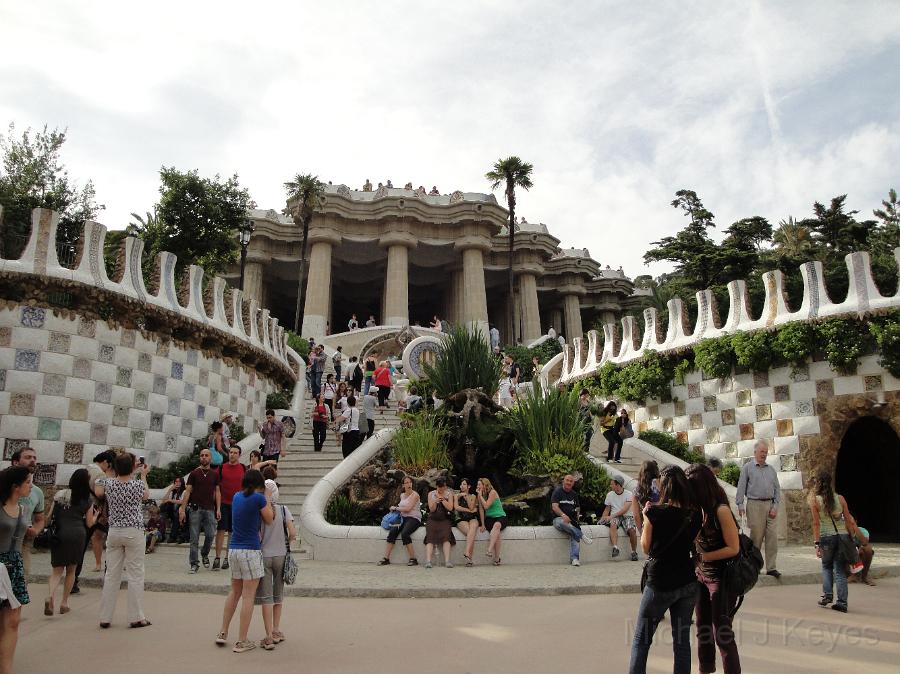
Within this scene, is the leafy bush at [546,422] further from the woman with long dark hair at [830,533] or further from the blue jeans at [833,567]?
the blue jeans at [833,567]

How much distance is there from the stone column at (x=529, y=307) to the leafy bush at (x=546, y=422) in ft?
99.8

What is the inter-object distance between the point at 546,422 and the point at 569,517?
2576mm

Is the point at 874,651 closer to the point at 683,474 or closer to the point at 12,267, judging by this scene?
the point at 683,474

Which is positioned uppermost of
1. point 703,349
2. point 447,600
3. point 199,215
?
point 199,215

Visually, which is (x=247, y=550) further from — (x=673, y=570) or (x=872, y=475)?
(x=872, y=475)

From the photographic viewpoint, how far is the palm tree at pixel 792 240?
32.2 metres

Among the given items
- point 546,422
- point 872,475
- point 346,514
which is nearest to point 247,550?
point 346,514

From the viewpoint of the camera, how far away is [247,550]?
531cm

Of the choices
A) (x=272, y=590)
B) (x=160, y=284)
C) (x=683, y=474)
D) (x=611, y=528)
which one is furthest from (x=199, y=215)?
(x=683, y=474)

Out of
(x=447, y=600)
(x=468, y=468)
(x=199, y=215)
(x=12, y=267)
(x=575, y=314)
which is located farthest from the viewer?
(x=575, y=314)

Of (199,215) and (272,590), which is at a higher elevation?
(199,215)

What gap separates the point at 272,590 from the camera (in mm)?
5453

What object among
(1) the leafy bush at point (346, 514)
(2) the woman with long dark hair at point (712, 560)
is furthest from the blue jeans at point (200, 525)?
(2) the woman with long dark hair at point (712, 560)

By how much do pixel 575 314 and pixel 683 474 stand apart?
44.7 metres
